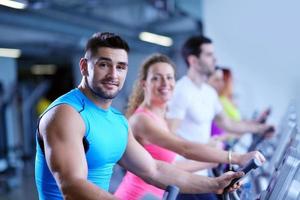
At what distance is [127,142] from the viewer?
195 cm

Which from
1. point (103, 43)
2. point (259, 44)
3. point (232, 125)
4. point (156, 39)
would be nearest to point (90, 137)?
point (103, 43)

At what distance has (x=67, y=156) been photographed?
1454 millimetres

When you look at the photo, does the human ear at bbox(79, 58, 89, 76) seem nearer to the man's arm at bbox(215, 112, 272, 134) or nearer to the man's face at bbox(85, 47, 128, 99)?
the man's face at bbox(85, 47, 128, 99)

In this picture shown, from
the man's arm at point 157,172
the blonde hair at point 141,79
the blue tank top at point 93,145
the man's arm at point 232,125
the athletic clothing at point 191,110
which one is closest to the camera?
the blue tank top at point 93,145

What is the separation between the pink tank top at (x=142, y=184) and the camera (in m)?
2.25

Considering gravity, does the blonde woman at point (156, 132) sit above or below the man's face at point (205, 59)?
below

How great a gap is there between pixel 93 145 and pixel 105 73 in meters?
0.30

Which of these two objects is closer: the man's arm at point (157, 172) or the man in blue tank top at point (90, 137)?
the man in blue tank top at point (90, 137)

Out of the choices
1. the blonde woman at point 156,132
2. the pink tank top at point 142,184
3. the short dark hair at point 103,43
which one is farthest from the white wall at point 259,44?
the short dark hair at point 103,43

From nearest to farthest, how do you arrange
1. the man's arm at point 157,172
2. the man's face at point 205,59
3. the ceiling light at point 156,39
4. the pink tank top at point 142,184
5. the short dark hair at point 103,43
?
the short dark hair at point 103,43, the man's arm at point 157,172, the pink tank top at point 142,184, the man's face at point 205,59, the ceiling light at point 156,39

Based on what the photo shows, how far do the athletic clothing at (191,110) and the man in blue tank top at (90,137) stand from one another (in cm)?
107

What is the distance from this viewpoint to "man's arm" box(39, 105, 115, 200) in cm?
142

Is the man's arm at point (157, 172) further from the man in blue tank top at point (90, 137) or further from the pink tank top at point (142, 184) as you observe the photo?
the pink tank top at point (142, 184)

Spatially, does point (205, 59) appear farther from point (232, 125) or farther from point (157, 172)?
point (157, 172)
